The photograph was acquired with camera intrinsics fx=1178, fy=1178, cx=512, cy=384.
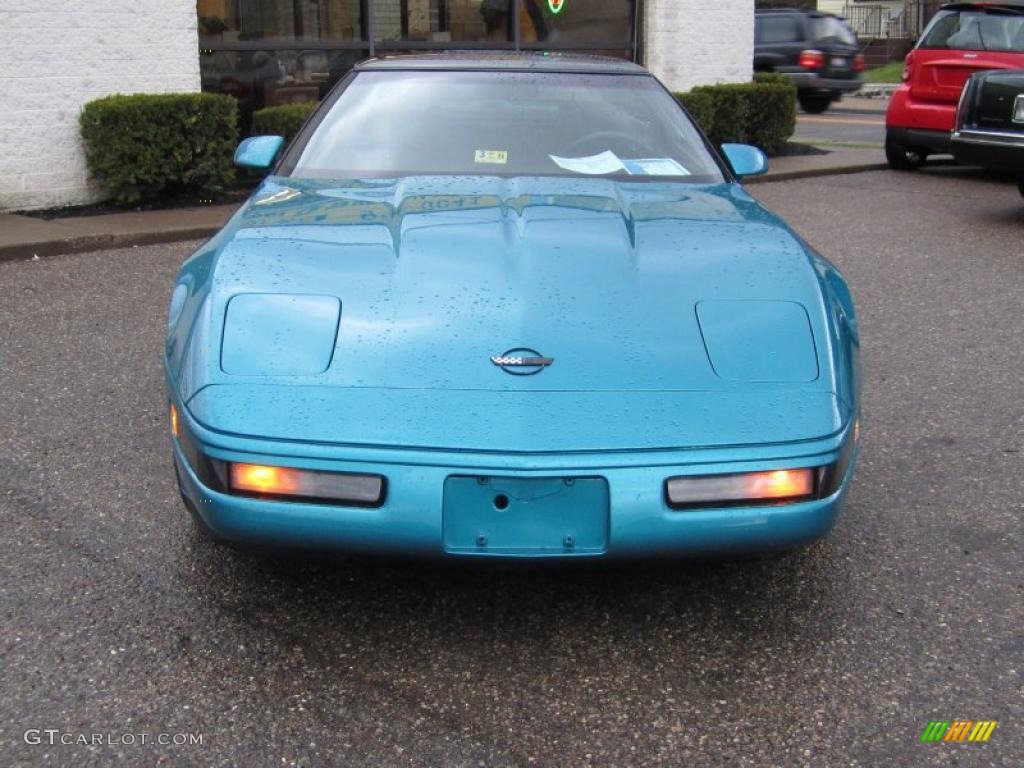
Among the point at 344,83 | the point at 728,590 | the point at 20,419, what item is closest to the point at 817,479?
the point at 728,590

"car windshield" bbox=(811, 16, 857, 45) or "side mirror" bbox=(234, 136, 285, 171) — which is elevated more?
"car windshield" bbox=(811, 16, 857, 45)

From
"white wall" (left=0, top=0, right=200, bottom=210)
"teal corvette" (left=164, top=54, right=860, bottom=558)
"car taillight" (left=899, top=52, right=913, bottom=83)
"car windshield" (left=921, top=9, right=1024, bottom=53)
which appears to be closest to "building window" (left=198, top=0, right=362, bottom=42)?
"white wall" (left=0, top=0, right=200, bottom=210)

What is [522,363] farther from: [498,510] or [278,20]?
[278,20]

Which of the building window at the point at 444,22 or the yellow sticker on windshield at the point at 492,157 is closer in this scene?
the yellow sticker on windshield at the point at 492,157

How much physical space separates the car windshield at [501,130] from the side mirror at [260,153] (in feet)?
0.68

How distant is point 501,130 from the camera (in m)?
4.11

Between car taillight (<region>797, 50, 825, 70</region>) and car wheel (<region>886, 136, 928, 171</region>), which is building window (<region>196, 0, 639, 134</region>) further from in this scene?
car taillight (<region>797, 50, 825, 70</region>)

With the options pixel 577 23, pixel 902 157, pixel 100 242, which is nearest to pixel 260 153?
pixel 100 242

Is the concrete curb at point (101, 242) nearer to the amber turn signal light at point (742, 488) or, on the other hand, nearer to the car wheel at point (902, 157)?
the amber turn signal light at point (742, 488)

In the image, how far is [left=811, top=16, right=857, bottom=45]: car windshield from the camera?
71.0ft

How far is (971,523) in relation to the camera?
3.62 meters

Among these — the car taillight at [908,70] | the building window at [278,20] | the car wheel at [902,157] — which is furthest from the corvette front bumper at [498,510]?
the car wheel at [902,157]

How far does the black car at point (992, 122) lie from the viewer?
30.2ft

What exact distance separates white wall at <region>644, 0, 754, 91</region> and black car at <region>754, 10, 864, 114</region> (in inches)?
342
